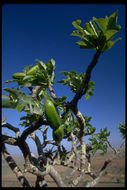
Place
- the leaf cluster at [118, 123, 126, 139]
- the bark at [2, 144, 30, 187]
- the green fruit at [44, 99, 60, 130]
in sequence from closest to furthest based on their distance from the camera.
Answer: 1. the green fruit at [44, 99, 60, 130]
2. the bark at [2, 144, 30, 187]
3. the leaf cluster at [118, 123, 126, 139]

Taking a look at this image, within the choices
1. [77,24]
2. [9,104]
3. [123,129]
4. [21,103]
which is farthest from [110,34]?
[123,129]

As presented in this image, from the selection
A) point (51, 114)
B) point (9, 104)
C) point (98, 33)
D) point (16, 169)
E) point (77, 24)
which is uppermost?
point (77, 24)

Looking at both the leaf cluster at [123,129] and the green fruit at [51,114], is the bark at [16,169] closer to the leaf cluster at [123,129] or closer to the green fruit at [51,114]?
the green fruit at [51,114]

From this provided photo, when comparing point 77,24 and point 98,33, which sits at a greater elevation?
point 77,24

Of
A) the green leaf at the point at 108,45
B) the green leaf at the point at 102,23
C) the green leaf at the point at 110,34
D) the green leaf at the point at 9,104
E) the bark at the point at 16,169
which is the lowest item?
the bark at the point at 16,169

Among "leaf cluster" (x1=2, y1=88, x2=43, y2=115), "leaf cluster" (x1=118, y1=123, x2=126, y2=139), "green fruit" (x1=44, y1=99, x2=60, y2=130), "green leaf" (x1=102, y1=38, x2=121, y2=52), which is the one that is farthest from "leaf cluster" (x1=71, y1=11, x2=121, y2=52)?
"leaf cluster" (x1=118, y1=123, x2=126, y2=139)

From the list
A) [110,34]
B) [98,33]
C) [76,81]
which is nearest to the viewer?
[110,34]

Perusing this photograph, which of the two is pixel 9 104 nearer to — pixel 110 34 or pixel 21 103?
pixel 21 103

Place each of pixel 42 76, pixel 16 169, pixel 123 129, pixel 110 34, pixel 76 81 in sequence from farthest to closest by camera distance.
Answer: pixel 123 129, pixel 16 169, pixel 76 81, pixel 42 76, pixel 110 34

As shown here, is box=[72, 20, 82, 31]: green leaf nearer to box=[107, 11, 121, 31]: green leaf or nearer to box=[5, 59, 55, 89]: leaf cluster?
box=[107, 11, 121, 31]: green leaf

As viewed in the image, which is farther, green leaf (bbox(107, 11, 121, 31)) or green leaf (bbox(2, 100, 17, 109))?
green leaf (bbox(2, 100, 17, 109))

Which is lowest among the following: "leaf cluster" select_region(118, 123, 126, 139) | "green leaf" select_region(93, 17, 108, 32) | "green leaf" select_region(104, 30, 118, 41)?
"leaf cluster" select_region(118, 123, 126, 139)

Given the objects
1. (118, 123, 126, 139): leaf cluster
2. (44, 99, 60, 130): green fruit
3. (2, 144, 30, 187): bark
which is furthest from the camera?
(118, 123, 126, 139): leaf cluster

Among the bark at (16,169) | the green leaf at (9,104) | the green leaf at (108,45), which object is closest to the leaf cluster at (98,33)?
the green leaf at (108,45)
